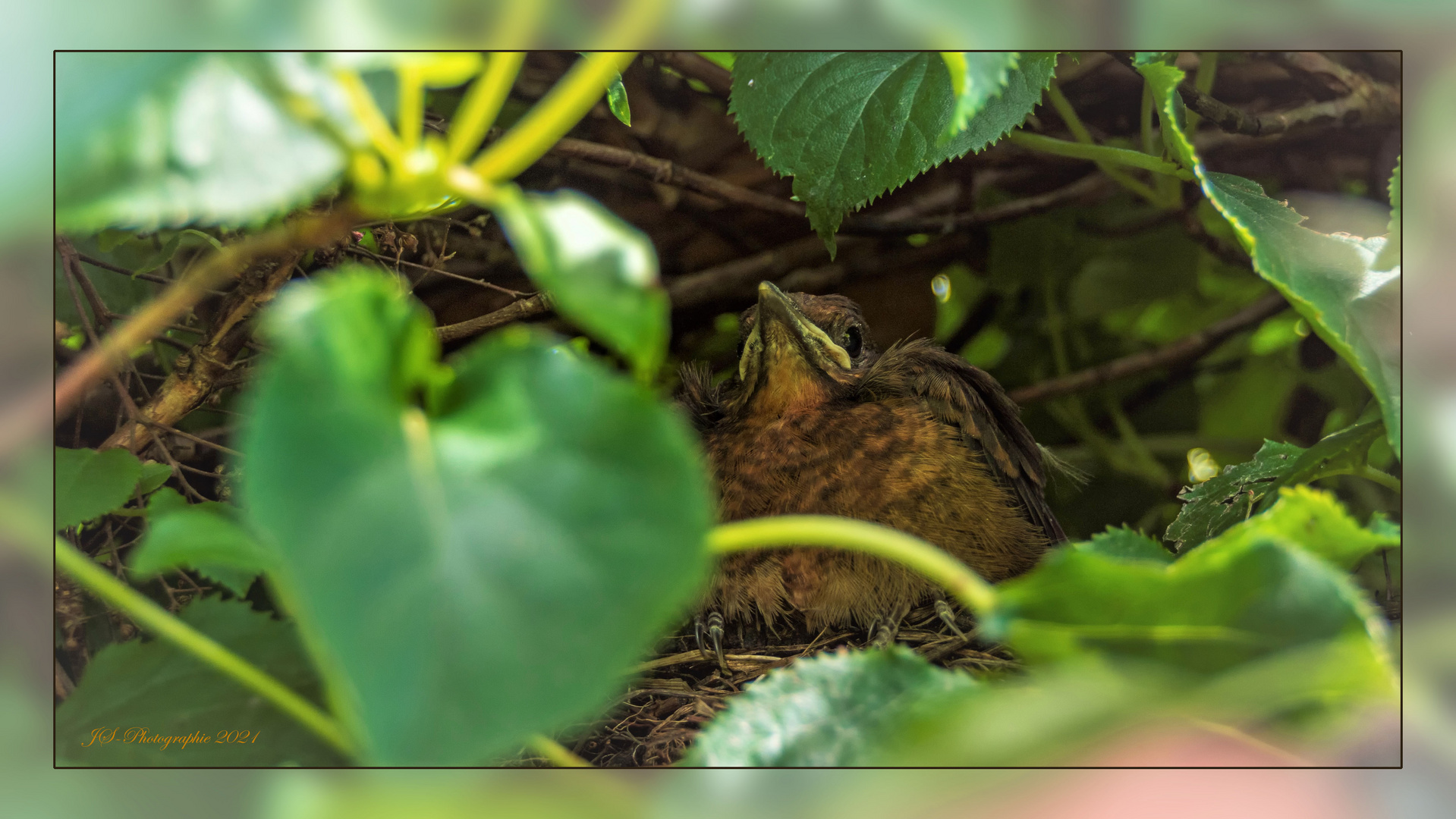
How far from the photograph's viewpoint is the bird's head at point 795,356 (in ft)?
5.46

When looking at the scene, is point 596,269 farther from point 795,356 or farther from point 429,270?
point 795,356

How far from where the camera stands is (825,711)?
2.16 ft

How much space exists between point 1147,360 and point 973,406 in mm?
478

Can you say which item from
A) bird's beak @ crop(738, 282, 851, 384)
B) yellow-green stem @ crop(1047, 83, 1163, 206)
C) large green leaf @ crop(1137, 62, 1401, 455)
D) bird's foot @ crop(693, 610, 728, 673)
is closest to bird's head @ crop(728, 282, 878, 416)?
bird's beak @ crop(738, 282, 851, 384)

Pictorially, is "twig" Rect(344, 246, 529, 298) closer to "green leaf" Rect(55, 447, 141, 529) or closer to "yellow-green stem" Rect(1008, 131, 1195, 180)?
"green leaf" Rect(55, 447, 141, 529)

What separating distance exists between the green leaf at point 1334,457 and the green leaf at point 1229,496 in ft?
0.04

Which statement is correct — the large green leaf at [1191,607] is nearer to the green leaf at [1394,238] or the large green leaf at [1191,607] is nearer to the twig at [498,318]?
the green leaf at [1394,238]

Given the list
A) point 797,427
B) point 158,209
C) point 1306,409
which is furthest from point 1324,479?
point 158,209

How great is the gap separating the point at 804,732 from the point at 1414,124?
75cm

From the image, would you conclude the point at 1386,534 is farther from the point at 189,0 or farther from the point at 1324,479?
the point at 189,0

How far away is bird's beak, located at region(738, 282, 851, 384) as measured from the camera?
165cm

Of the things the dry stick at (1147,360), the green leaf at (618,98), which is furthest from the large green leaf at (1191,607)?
the dry stick at (1147,360)

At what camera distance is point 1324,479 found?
1162mm

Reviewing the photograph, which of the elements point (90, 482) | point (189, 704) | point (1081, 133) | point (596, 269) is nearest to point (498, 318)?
point (90, 482)
